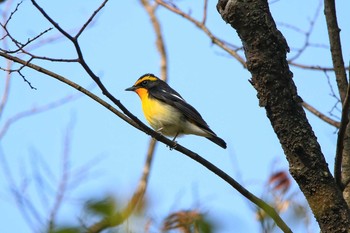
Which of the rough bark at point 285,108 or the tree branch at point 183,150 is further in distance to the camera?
the tree branch at point 183,150

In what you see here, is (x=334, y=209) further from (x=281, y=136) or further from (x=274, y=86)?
(x=274, y=86)

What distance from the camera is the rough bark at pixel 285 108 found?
10.1 feet

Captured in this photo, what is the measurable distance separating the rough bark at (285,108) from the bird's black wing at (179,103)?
3.62 meters

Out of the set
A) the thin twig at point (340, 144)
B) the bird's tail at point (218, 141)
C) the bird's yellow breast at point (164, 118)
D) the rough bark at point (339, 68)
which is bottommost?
the thin twig at point (340, 144)

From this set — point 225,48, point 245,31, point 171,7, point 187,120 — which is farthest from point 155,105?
point 245,31

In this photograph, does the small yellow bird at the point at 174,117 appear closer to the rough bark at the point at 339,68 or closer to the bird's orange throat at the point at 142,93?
the bird's orange throat at the point at 142,93

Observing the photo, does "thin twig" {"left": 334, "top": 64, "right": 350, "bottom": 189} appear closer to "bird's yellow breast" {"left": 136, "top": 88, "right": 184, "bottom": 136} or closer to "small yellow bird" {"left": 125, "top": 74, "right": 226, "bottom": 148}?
"small yellow bird" {"left": 125, "top": 74, "right": 226, "bottom": 148}

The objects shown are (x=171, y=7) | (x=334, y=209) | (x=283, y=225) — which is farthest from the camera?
(x=171, y=7)

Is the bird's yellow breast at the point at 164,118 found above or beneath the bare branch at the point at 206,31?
beneath

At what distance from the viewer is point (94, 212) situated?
190 centimetres

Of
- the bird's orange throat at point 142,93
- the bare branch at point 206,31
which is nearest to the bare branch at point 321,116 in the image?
the bare branch at point 206,31

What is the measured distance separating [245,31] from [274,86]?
294mm

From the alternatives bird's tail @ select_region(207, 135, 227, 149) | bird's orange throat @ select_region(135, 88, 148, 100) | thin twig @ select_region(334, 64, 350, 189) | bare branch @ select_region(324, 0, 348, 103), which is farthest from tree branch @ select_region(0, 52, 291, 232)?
bird's orange throat @ select_region(135, 88, 148, 100)

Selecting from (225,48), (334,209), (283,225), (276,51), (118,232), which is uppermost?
(225,48)
